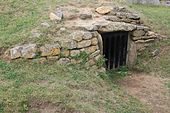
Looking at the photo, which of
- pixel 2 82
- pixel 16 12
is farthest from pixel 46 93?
pixel 16 12

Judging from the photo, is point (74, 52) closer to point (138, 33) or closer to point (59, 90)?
point (59, 90)

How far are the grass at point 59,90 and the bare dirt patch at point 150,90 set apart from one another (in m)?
0.38

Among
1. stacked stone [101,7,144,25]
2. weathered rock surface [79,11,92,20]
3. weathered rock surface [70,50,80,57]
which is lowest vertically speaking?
weathered rock surface [70,50,80,57]

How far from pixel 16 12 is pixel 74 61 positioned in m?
2.26

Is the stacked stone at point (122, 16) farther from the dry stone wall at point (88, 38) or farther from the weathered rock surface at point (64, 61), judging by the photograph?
the weathered rock surface at point (64, 61)

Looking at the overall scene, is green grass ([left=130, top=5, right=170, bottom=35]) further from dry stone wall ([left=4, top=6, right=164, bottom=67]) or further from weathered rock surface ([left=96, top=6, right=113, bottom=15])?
weathered rock surface ([left=96, top=6, right=113, bottom=15])

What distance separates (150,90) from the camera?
7.43 m

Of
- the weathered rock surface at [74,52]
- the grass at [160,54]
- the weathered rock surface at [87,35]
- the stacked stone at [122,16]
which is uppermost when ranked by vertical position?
the stacked stone at [122,16]

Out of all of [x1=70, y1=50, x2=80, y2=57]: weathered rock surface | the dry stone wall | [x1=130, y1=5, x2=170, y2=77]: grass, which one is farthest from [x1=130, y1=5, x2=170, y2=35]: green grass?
[x1=70, y1=50, x2=80, y2=57]: weathered rock surface

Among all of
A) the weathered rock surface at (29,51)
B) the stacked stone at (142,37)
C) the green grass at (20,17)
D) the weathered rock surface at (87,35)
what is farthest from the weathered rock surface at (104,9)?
the weathered rock surface at (29,51)

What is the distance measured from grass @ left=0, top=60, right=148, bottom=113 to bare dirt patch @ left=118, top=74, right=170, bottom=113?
0.38 meters

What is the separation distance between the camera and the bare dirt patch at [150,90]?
6811 millimetres

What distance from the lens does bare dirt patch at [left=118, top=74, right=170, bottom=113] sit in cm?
681

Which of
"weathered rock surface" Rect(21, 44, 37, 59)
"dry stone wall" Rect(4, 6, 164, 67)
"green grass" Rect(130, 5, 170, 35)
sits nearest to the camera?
"weathered rock surface" Rect(21, 44, 37, 59)
